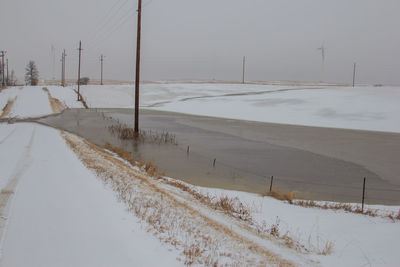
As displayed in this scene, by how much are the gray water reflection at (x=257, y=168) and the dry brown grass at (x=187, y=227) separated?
3.41 metres

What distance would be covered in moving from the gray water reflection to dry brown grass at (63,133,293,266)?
341 cm

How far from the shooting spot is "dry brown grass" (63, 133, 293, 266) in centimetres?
554

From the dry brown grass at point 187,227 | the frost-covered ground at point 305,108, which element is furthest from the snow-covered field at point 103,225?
the frost-covered ground at point 305,108

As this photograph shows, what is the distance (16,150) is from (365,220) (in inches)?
505

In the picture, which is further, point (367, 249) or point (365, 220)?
point (365, 220)

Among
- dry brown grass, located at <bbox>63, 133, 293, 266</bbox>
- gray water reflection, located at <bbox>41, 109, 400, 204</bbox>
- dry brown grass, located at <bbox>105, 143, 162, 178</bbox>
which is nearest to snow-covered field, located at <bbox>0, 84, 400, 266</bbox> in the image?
dry brown grass, located at <bbox>63, 133, 293, 266</bbox>

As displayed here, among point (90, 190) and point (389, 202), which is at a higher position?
point (90, 190)

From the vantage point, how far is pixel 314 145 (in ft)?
69.8

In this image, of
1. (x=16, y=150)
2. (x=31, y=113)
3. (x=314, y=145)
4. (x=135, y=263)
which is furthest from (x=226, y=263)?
(x=31, y=113)

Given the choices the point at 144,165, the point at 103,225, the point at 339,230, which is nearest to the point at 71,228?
the point at 103,225

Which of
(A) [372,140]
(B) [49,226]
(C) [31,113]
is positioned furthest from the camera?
(C) [31,113]

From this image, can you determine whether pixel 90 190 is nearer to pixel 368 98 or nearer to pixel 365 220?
pixel 365 220

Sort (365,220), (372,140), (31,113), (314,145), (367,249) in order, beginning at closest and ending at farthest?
(367,249) → (365,220) → (314,145) → (372,140) → (31,113)

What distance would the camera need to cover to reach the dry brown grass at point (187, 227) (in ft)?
18.2
